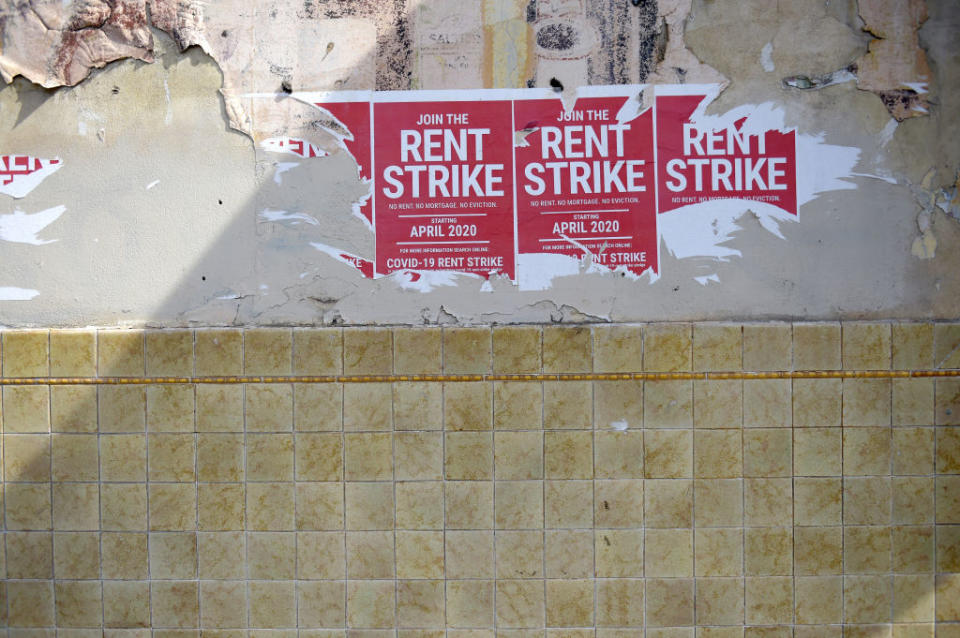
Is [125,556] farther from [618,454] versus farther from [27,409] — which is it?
[618,454]

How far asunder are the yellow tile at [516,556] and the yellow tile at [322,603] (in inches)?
26.9

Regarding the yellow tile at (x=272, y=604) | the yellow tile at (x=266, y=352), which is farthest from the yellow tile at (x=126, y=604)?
the yellow tile at (x=266, y=352)

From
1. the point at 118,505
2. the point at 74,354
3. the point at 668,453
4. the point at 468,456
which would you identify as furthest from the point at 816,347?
the point at 74,354

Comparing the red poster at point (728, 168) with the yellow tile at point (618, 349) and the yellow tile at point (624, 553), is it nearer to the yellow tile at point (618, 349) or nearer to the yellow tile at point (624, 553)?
the yellow tile at point (618, 349)

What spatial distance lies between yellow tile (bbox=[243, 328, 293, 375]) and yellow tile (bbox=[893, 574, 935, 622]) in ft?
9.10

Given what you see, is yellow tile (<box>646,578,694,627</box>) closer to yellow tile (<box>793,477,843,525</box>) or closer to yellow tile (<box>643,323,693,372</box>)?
yellow tile (<box>793,477,843,525</box>)

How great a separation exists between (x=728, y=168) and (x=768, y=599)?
1.86 m

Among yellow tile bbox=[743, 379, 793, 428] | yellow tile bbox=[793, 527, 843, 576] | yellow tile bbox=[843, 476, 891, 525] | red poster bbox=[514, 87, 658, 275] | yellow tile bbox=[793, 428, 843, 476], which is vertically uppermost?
red poster bbox=[514, 87, 658, 275]

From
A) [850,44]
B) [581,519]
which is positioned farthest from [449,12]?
[581,519]

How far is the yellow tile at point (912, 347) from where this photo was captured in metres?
2.68

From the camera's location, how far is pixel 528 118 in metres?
2.70

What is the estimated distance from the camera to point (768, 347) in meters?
2.68

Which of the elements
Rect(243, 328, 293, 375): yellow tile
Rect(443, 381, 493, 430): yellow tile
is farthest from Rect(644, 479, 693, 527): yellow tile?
Rect(243, 328, 293, 375): yellow tile

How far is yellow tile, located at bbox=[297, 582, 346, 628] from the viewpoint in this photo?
2682mm
